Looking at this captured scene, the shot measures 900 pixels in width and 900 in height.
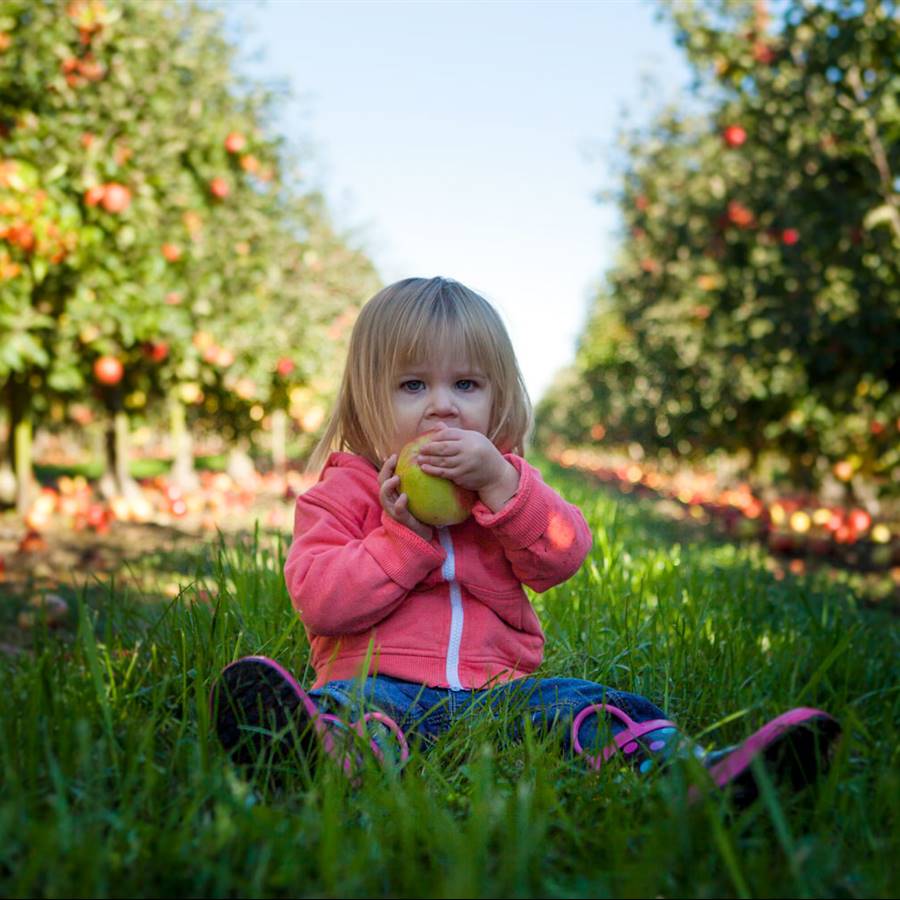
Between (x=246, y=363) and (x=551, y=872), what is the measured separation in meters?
8.17

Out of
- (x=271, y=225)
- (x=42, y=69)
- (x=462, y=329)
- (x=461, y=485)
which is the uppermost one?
(x=42, y=69)

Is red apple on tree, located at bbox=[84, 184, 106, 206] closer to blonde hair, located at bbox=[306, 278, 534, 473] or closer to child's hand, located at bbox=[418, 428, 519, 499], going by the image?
blonde hair, located at bbox=[306, 278, 534, 473]

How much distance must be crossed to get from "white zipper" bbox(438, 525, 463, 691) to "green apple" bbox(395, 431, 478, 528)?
11cm

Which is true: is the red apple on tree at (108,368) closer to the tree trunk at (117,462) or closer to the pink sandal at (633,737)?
the tree trunk at (117,462)

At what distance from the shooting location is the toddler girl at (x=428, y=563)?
1835 mm

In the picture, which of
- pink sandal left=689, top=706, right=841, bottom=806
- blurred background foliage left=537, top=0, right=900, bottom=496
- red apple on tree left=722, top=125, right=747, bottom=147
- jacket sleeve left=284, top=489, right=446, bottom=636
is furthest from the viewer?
red apple on tree left=722, top=125, right=747, bottom=147

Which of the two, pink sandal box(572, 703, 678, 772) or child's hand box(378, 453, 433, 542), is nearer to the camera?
pink sandal box(572, 703, 678, 772)

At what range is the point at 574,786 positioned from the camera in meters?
1.60

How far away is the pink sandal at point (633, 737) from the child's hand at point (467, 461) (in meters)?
0.52

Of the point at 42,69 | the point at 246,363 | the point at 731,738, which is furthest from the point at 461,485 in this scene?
the point at 246,363

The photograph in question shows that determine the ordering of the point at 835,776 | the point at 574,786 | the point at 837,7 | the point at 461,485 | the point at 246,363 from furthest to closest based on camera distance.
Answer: the point at 246,363, the point at 837,7, the point at 461,485, the point at 574,786, the point at 835,776

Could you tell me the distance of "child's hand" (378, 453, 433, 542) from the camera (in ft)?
6.99

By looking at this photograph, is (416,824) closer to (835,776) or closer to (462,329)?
(835,776)

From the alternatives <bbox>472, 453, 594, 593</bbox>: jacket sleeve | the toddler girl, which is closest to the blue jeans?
the toddler girl
